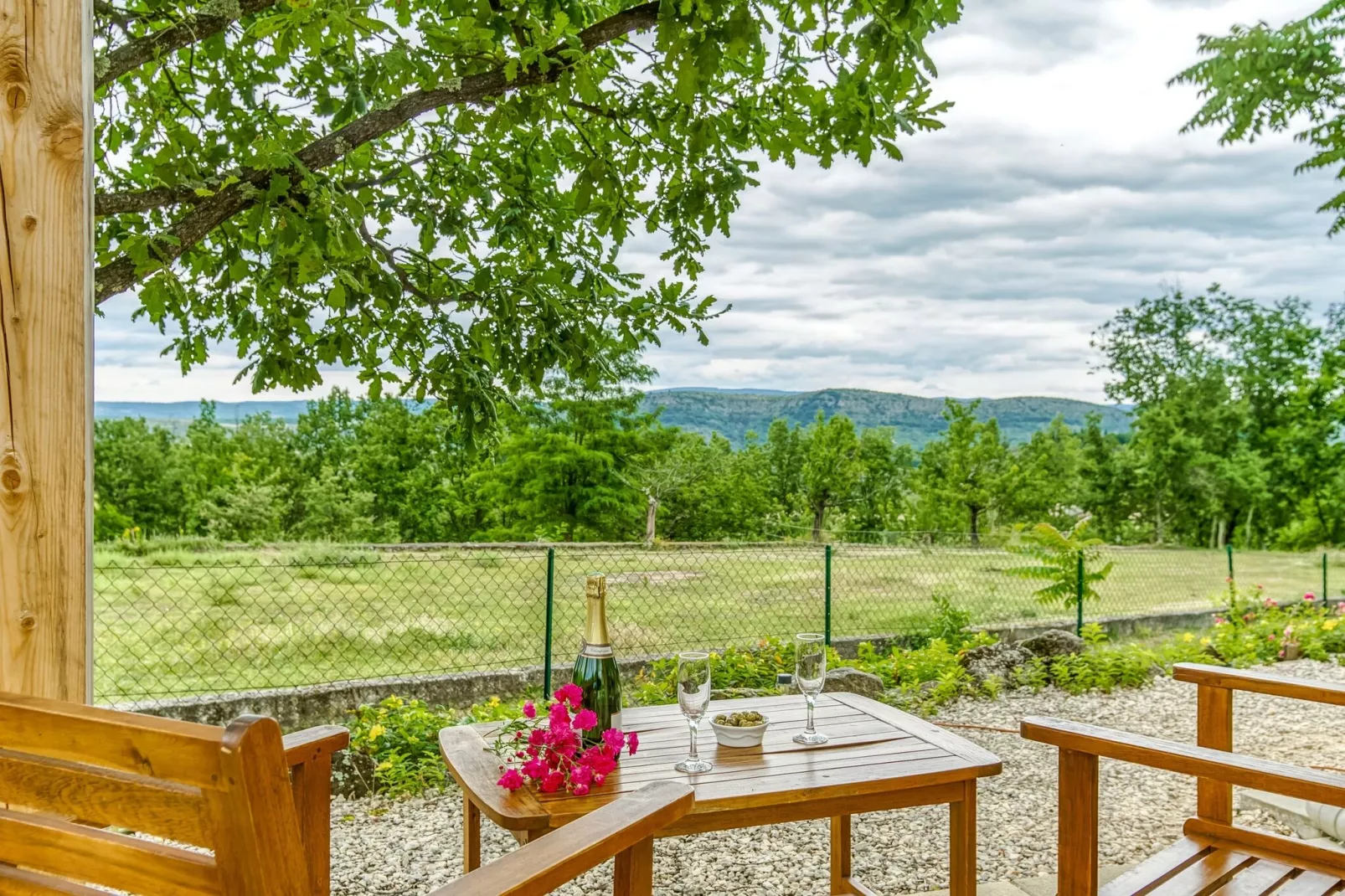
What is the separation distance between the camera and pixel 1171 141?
18.0m

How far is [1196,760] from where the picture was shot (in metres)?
1.60

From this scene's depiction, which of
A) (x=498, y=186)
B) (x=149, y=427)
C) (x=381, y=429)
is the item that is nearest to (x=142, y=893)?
(x=498, y=186)

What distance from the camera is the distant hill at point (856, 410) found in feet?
55.2

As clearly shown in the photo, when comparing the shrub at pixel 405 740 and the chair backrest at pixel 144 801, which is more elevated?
the chair backrest at pixel 144 801

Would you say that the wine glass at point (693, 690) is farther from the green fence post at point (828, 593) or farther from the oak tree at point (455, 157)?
the green fence post at point (828, 593)

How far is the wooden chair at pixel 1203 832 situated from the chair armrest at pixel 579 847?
0.87 m

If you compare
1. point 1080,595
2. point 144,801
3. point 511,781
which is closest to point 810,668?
point 511,781

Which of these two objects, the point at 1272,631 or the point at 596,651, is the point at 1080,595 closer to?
the point at 1272,631

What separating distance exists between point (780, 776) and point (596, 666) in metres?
0.47

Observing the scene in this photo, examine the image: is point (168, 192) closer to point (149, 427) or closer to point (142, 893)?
point (142, 893)

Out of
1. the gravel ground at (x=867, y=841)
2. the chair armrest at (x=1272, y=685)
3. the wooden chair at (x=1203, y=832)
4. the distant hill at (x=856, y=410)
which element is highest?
the distant hill at (x=856, y=410)

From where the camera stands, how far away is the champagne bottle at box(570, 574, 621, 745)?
1.99 m

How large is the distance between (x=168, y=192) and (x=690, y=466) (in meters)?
12.6

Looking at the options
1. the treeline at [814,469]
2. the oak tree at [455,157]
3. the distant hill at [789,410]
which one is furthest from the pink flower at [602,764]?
the distant hill at [789,410]
